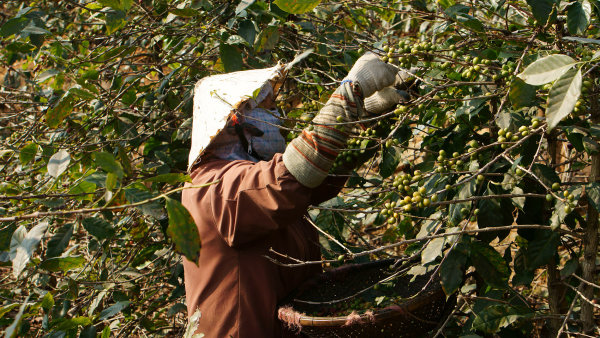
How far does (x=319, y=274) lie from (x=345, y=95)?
0.79 meters

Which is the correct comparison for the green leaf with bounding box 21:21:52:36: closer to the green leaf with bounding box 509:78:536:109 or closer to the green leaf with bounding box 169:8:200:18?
the green leaf with bounding box 169:8:200:18

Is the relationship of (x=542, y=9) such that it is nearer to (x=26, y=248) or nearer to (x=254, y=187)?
(x=254, y=187)

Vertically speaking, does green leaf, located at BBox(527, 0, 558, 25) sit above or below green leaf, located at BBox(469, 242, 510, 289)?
above

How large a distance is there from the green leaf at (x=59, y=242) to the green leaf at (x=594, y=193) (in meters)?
1.65

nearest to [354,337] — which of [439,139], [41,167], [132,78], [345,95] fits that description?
[345,95]

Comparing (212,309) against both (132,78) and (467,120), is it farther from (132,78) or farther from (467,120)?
(132,78)

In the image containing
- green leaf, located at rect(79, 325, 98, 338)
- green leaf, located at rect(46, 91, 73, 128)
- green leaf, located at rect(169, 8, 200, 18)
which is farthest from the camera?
green leaf, located at rect(169, 8, 200, 18)

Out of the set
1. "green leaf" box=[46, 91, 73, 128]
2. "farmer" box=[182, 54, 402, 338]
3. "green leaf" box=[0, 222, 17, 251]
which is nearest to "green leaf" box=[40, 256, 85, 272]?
"green leaf" box=[0, 222, 17, 251]

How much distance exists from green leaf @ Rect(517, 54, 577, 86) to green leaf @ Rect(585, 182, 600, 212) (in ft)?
1.71

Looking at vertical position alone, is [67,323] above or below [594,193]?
below

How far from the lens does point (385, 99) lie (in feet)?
6.57

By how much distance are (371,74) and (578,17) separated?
632 mm

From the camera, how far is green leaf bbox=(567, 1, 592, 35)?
1.55 metres

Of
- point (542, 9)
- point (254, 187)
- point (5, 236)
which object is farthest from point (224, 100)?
point (542, 9)
